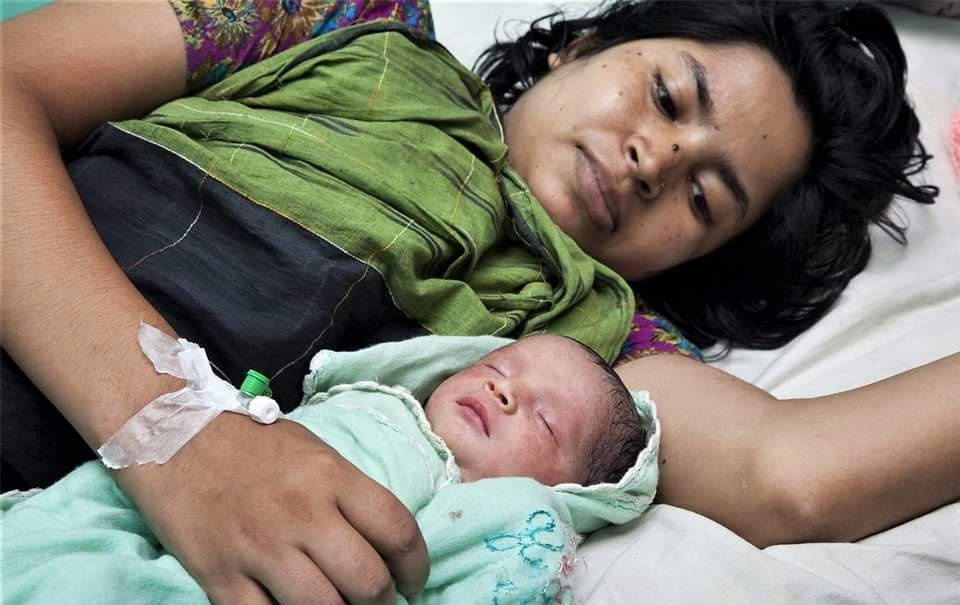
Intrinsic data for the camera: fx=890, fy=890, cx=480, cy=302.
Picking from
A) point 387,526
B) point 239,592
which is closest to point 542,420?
point 387,526

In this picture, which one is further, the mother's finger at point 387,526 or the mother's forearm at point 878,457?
the mother's forearm at point 878,457

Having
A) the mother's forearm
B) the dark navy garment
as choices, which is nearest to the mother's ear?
the dark navy garment

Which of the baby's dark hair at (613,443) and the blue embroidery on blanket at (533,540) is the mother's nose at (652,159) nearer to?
the baby's dark hair at (613,443)

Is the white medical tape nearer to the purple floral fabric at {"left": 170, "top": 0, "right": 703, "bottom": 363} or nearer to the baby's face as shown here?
the baby's face

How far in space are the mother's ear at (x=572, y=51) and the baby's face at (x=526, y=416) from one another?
0.77m

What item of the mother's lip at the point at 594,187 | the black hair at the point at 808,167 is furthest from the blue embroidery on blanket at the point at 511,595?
the black hair at the point at 808,167

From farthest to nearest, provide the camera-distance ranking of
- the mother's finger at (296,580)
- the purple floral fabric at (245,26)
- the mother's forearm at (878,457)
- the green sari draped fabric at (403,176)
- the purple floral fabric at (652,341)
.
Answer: the purple floral fabric at (652,341) < the purple floral fabric at (245,26) < the green sari draped fabric at (403,176) < the mother's forearm at (878,457) < the mother's finger at (296,580)

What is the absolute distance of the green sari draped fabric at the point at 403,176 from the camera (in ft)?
4.00

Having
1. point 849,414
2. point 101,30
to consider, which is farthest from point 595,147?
point 101,30

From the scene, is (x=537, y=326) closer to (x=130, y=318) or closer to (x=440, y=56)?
(x=440, y=56)

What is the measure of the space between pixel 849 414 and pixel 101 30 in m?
1.13

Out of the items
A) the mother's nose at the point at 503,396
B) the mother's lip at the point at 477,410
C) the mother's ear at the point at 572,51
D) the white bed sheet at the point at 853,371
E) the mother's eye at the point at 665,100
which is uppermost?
the mother's ear at the point at 572,51

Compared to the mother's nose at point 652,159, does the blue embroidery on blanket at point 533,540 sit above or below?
below

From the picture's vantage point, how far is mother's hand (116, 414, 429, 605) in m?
0.82
